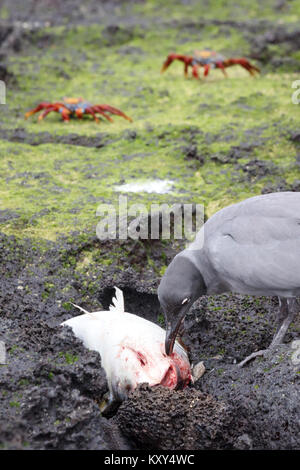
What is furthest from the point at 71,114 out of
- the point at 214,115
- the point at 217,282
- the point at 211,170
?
the point at 217,282

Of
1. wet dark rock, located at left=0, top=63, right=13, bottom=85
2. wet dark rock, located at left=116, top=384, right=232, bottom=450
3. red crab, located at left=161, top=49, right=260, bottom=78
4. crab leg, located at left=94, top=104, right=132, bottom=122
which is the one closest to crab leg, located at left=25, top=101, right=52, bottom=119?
crab leg, located at left=94, top=104, right=132, bottom=122

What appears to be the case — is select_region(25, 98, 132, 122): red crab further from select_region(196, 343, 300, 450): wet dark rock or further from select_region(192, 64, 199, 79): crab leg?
select_region(196, 343, 300, 450): wet dark rock

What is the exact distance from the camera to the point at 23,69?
8617mm

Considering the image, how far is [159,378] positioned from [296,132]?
11.1 feet

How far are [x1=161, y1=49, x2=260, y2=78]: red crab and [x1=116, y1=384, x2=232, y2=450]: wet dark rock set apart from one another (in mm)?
6009

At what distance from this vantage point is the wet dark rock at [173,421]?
3254 mm

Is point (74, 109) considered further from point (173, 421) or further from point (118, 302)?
point (173, 421)

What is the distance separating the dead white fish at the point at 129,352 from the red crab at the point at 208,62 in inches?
213

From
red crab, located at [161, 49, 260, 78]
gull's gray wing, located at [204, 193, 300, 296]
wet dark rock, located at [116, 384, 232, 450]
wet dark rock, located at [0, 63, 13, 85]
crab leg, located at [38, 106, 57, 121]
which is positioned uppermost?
red crab, located at [161, 49, 260, 78]

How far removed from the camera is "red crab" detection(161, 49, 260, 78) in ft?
28.3

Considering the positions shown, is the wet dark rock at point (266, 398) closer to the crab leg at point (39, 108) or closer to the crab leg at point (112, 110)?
the crab leg at point (112, 110)

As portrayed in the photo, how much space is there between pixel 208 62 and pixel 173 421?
629 centimetres

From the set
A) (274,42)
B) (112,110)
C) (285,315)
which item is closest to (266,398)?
(285,315)

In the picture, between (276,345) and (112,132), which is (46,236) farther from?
(112,132)
